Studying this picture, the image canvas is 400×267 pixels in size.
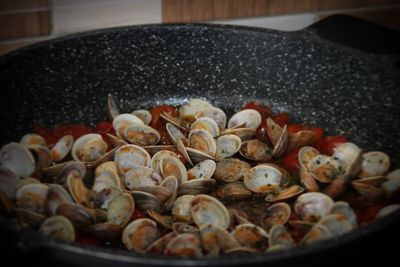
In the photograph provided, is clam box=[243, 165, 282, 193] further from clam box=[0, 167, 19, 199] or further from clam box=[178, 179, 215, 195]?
clam box=[0, 167, 19, 199]

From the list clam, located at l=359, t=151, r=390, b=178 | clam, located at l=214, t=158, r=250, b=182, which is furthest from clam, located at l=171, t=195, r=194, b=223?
clam, located at l=359, t=151, r=390, b=178

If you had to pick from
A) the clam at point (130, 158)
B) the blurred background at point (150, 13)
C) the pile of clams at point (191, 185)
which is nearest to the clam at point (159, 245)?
the pile of clams at point (191, 185)

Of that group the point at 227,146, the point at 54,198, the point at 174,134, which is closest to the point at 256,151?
the point at 227,146

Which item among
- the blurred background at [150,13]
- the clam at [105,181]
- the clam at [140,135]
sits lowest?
the clam at [105,181]

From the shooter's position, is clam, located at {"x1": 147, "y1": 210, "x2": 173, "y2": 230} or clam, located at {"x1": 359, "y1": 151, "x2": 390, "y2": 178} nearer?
clam, located at {"x1": 147, "y1": 210, "x2": 173, "y2": 230}

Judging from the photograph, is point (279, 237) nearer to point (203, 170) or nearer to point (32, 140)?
point (203, 170)

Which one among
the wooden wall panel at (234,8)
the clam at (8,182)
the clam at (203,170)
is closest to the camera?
the clam at (8,182)

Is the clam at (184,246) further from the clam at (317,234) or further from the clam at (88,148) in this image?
the clam at (88,148)
